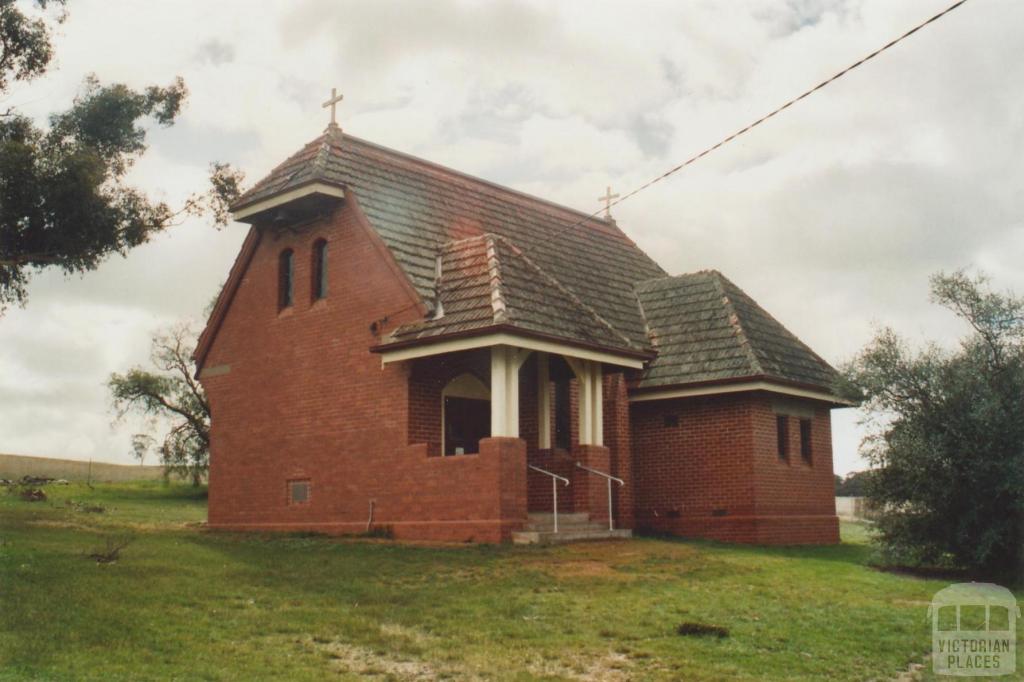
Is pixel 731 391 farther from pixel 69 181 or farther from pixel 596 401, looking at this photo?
pixel 69 181

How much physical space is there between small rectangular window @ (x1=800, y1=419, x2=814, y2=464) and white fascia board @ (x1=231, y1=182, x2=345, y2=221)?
11.2 metres

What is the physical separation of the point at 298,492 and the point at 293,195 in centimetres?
586

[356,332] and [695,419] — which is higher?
[356,332]

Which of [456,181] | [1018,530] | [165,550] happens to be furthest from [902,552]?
[456,181]

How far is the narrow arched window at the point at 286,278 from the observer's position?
21641 millimetres

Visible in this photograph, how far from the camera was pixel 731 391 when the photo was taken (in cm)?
2089

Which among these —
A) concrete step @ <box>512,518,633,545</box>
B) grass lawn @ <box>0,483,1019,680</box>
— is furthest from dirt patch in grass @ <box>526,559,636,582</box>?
concrete step @ <box>512,518,633,545</box>

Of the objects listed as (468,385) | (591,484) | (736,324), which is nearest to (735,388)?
(736,324)

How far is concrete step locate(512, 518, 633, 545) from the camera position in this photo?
16.5 metres

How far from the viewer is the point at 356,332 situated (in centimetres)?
1966

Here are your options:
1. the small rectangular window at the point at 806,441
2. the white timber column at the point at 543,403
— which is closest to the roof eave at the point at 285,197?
the white timber column at the point at 543,403

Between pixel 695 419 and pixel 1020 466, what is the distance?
746 centimetres

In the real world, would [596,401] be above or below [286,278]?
below

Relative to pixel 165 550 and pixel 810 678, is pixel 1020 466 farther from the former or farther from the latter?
pixel 165 550
